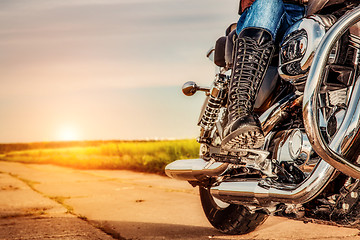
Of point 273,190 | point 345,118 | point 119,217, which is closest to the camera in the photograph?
point 345,118

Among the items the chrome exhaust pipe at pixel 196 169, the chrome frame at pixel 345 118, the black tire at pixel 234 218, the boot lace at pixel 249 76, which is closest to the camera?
the chrome frame at pixel 345 118

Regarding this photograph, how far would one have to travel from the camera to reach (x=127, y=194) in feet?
16.6

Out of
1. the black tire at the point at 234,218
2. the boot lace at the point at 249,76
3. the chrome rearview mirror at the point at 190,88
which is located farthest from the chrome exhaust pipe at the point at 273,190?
the chrome rearview mirror at the point at 190,88

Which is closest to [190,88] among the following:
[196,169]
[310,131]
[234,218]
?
[196,169]

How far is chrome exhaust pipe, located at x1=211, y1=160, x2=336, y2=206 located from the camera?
180 cm

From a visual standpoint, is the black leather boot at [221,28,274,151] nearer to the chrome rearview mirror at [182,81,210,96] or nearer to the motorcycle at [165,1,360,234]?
the motorcycle at [165,1,360,234]

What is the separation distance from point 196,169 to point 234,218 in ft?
1.31

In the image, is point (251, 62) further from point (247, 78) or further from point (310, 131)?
point (310, 131)

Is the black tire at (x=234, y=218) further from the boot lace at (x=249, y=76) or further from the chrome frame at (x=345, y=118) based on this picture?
the chrome frame at (x=345, y=118)

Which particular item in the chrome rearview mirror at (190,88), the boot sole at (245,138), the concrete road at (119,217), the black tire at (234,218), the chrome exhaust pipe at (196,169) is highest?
the chrome rearview mirror at (190,88)

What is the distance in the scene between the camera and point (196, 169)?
283 centimetres

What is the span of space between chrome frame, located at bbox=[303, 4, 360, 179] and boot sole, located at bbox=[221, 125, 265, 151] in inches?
14.2

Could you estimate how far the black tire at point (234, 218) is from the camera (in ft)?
9.47

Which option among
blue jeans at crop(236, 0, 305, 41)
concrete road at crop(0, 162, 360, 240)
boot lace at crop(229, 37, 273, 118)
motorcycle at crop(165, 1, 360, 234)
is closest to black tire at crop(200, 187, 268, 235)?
concrete road at crop(0, 162, 360, 240)
